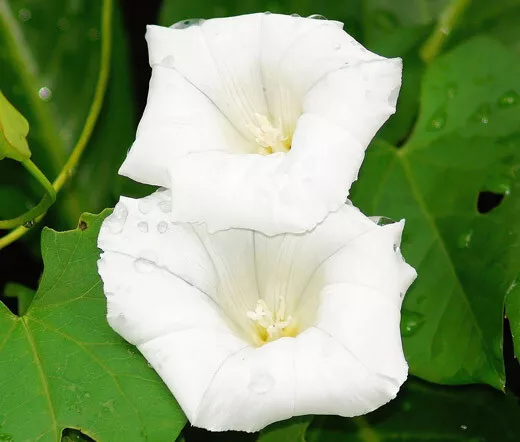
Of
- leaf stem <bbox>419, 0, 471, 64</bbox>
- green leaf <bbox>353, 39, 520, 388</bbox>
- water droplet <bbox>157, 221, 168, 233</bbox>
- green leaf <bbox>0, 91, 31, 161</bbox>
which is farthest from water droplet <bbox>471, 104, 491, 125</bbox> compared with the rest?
green leaf <bbox>0, 91, 31, 161</bbox>

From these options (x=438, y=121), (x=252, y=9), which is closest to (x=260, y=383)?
(x=438, y=121)

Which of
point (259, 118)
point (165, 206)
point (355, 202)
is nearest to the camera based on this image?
point (165, 206)

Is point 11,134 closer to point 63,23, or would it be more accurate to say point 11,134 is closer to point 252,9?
point 63,23

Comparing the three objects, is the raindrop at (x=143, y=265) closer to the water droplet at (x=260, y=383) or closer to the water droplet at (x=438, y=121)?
the water droplet at (x=260, y=383)

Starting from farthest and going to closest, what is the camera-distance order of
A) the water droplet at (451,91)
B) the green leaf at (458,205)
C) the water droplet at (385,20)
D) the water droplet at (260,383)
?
1. the water droplet at (385,20)
2. the water droplet at (451,91)
3. the green leaf at (458,205)
4. the water droplet at (260,383)

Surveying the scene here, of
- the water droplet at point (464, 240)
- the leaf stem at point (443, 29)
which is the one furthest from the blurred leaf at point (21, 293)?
the leaf stem at point (443, 29)

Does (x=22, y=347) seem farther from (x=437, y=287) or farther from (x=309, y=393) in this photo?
(x=437, y=287)

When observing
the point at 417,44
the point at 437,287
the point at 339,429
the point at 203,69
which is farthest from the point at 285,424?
the point at 417,44
